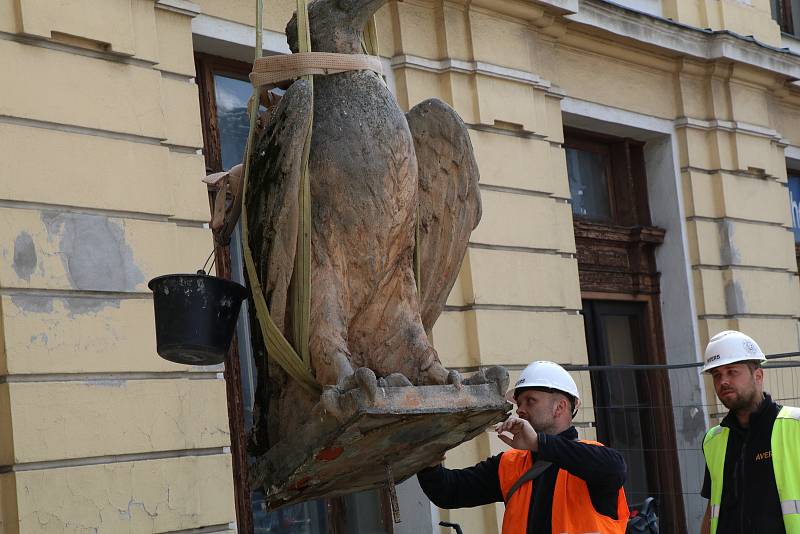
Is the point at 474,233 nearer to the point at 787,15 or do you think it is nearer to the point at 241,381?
the point at 241,381

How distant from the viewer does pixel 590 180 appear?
11156mm

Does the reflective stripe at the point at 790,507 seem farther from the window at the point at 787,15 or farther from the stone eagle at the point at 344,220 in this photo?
the window at the point at 787,15

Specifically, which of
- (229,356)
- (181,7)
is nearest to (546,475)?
(229,356)

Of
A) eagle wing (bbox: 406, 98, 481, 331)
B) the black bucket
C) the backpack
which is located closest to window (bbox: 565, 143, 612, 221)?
the backpack

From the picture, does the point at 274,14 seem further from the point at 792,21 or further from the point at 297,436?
the point at 792,21

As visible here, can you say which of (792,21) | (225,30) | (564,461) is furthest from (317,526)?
(792,21)

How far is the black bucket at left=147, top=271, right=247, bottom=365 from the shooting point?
383 centimetres

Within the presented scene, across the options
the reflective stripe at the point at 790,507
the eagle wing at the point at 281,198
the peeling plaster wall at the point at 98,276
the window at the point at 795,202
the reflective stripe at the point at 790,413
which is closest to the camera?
the eagle wing at the point at 281,198

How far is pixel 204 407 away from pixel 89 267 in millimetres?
964

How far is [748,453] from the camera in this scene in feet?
17.1

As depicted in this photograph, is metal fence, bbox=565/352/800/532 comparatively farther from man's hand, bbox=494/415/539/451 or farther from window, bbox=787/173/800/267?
man's hand, bbox=494/415/539/451

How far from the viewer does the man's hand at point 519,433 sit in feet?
13.8

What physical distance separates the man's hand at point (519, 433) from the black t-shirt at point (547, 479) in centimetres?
3

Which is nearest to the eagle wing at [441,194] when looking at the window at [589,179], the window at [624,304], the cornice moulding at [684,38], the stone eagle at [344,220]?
the stone eagle at [344,220]
